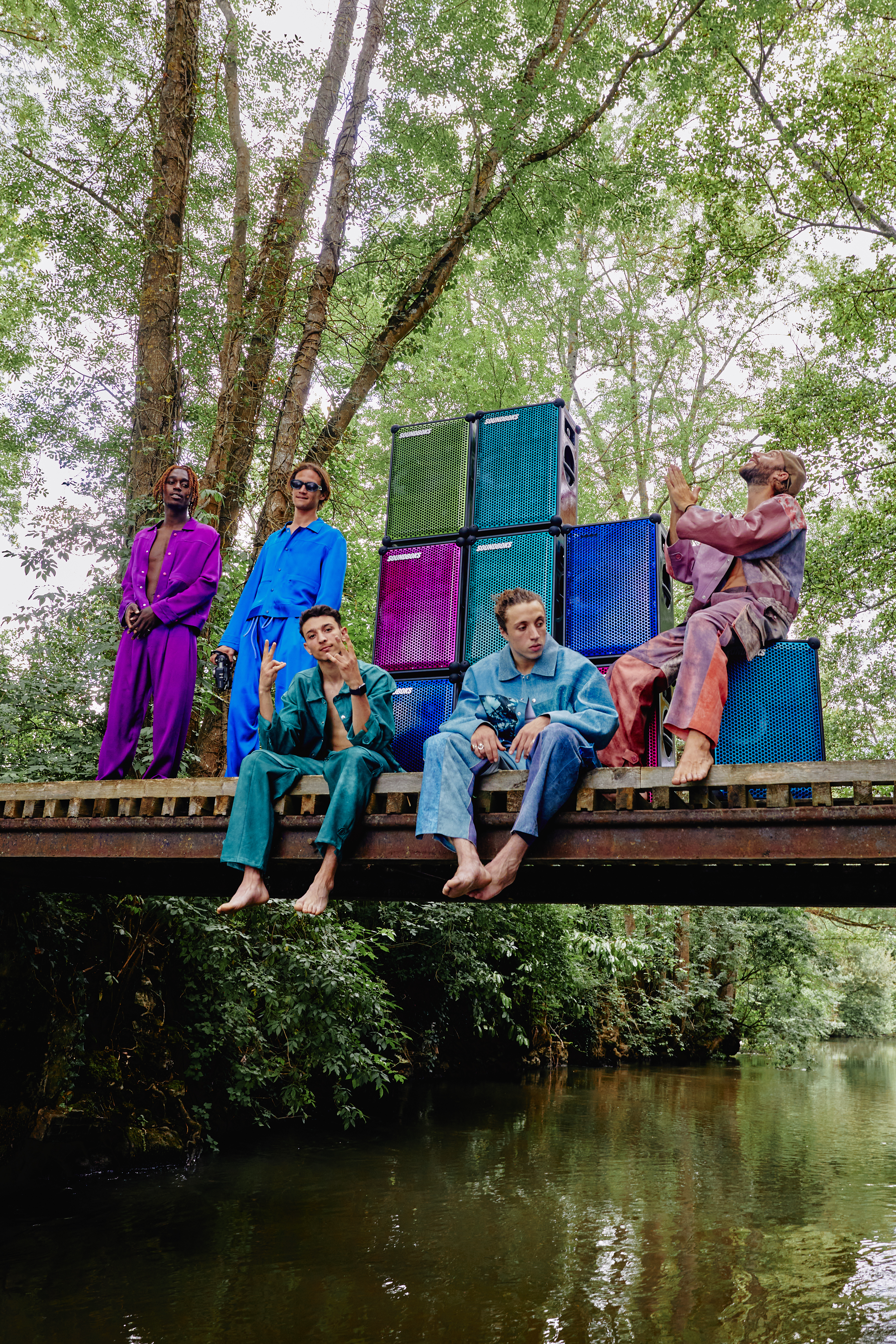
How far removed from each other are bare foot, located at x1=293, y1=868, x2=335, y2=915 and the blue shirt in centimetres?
161

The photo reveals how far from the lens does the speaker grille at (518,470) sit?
5027mm

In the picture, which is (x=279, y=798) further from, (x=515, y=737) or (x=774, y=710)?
(x=774, y=710)

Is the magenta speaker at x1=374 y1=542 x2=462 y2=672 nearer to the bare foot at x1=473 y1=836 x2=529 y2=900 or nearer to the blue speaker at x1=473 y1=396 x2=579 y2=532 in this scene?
the blue speaker at x1=473 y1=396 x2=579 y2=532

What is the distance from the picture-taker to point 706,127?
11.6 meters

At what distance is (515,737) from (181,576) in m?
2.19

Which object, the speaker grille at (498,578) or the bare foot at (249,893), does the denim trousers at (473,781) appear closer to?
the bare foot at (249,893)

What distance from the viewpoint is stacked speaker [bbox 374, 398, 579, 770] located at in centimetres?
494

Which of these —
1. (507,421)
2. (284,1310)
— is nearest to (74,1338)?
(284,1310)

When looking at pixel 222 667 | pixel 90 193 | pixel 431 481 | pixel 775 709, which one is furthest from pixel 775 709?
pixel 90 193

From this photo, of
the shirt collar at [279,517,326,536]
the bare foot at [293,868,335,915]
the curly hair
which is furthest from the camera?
the curly hair

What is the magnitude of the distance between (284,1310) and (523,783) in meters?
2.72

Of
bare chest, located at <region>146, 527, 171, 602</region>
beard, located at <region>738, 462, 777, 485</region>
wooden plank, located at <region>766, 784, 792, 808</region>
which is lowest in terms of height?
wooden plank, located at <region>766, 784, 792, 808</region>

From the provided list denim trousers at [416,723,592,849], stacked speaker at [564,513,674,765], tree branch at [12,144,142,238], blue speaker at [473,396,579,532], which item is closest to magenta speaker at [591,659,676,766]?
stacked speaker at [564,513,674,765]

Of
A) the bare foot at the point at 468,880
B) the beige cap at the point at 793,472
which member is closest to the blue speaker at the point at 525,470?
the beige cap at the point at 793,472
